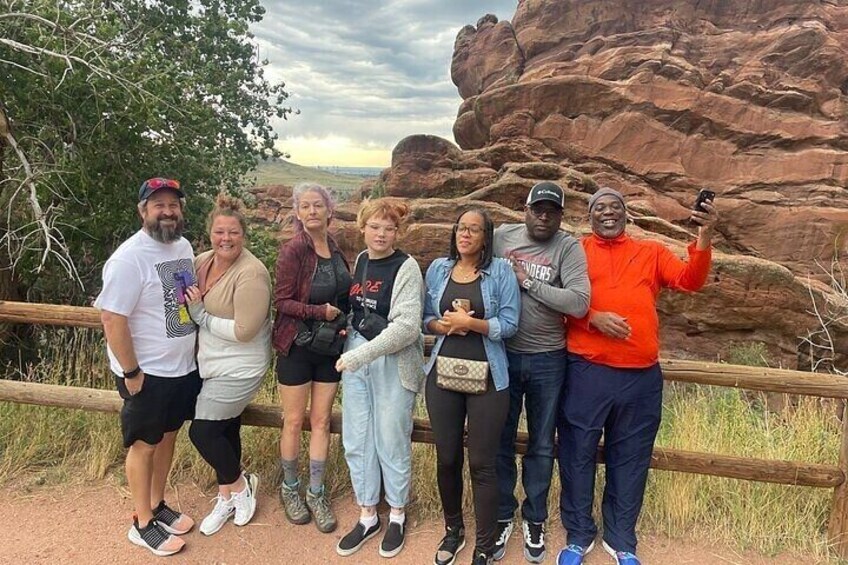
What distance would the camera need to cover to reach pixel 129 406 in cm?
313

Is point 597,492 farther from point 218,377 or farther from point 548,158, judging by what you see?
point 548,158

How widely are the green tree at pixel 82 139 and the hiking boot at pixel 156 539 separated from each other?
11.0ft

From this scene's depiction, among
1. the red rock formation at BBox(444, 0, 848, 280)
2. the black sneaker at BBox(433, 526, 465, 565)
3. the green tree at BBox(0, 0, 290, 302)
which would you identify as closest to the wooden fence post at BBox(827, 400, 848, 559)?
the black sneaker at BBox(433, 526, 465, 565)

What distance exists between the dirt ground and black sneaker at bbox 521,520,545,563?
0.07 metres

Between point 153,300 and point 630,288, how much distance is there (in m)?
2.71

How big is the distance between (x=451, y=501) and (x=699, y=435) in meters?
2.24

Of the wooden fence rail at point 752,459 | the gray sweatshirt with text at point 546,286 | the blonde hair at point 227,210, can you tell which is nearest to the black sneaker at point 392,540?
the wooden fence rail at point 752,459

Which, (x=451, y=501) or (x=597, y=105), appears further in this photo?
(x=597, y=105)

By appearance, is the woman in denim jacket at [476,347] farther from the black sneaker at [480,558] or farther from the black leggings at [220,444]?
the black leggings at [220,444]

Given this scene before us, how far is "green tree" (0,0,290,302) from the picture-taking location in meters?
6.25

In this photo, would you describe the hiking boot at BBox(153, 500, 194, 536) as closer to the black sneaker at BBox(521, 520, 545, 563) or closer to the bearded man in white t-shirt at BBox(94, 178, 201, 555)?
the bearded man in white t-shirt at BBox(94, 178, 201, 555)

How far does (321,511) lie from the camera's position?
11.9ft

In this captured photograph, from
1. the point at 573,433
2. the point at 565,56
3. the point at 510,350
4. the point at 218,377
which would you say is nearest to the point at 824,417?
the point at 573,433

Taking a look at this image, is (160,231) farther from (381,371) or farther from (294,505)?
(294,505)
